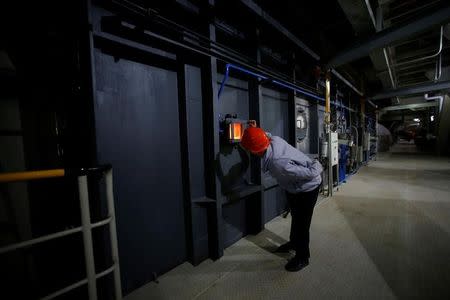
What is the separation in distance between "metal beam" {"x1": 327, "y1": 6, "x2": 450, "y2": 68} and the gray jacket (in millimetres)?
2676

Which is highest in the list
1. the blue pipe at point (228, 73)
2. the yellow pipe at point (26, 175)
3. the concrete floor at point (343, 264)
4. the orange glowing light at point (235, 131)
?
the blue pipe at point (228, 73)

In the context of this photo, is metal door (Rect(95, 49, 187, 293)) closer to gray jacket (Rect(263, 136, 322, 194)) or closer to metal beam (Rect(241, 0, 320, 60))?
gray jacket (Rect(263, 136, 322, 194))

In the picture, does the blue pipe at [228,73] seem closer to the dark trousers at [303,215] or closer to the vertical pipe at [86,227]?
the dark trousers at [303,215]

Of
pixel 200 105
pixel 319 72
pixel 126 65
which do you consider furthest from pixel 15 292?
pixel 319 72

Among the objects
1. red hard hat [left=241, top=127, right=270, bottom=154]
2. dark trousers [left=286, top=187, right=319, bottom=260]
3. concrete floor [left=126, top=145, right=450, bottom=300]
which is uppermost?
red hard hat [left=241, top=127, right=270, bottom=154]

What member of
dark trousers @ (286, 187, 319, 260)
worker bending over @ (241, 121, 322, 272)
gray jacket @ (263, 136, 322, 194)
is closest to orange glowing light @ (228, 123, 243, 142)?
worker bending over @ (241, 121, 322, 272)

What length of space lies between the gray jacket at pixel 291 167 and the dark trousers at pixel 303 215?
74 millimetres

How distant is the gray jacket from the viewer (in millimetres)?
1978

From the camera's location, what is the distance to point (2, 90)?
136 centimetres

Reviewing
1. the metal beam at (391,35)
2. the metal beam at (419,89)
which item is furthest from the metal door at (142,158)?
the metal beam at (419,89)

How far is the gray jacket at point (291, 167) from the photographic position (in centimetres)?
198

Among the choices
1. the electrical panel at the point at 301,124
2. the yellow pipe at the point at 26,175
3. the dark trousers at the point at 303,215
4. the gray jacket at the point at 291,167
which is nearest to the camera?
the yellow pipe at the point at 26,175

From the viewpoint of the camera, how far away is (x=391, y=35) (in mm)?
3203

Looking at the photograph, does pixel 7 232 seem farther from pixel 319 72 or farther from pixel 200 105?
pixel 319 72
